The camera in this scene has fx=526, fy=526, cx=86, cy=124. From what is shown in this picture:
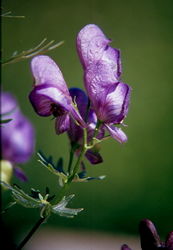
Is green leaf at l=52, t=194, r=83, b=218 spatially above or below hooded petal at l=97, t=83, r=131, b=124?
below

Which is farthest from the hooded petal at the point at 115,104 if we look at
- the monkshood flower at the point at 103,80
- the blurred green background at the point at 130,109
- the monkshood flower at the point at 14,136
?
the blurred green background at the point at 130,109

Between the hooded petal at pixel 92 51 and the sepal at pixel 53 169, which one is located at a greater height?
the hooded petal at pixel 92 51

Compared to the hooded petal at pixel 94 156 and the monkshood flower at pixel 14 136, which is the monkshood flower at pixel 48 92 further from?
the monkshood flower at pixel 14 136

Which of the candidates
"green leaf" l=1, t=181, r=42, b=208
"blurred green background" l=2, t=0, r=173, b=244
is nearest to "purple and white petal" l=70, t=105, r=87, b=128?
"green leaf" l=1, t=181, r=42, b=208

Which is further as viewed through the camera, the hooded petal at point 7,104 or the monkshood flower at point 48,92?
the hooded petal at point 7,104

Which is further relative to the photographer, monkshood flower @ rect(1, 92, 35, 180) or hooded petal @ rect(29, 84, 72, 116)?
monkshood flower @ rect(1, 92, 35, 180)

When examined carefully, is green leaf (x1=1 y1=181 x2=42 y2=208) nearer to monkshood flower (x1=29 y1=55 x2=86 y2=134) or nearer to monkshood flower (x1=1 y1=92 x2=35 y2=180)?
monkshood flower (x1=29 y1=55 x2=86 y2=134)

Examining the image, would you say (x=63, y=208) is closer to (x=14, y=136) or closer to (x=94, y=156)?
(x=94, y=156)

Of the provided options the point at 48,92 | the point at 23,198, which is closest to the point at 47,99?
the point at 48,92
